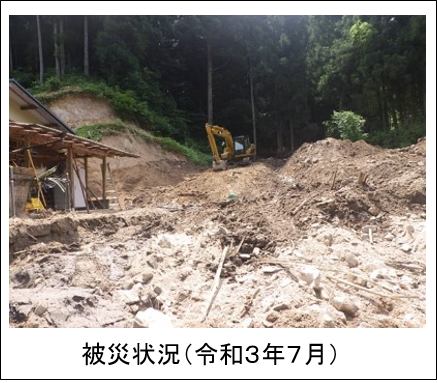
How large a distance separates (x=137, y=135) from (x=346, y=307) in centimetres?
1871

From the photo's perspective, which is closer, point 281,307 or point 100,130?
point 281,307

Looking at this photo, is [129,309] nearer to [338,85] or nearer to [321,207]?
[321,207]

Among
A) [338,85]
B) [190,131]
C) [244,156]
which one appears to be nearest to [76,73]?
[190,131]

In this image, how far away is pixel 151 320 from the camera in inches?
180

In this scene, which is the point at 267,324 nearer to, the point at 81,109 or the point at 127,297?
the point at 127,297

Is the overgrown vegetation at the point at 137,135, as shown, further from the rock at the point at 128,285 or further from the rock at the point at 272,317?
the rock at the point at 272,317

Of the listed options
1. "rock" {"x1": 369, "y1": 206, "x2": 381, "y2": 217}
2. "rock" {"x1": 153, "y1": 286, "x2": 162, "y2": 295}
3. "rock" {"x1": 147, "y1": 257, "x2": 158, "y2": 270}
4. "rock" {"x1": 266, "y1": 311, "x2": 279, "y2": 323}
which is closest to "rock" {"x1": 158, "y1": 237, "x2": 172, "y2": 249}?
"rock" {"x1": 147, "y1": 257, "x2": 158, "y2": 270}

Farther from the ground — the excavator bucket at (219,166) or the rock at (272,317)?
the excavator bucket at (219,166)

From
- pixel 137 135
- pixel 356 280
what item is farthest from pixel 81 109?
pixel 356 280

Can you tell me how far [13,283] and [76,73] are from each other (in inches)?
934

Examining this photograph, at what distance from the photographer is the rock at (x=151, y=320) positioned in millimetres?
4480

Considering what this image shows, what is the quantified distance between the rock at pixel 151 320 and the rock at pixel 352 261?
331cm

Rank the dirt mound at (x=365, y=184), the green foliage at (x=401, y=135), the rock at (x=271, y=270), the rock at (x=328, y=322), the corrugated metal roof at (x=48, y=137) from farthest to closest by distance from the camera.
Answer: the green foliage at (x=401, y=135) < the corrugated metal roof at (x=48, y=137) < the dirt mound at (x=365, y=184) < the rock at (x=271, y=270) < the rock at (x=328, y=322)

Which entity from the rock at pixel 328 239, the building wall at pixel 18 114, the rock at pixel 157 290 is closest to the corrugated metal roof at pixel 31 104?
the building wall at pixel 18 114
